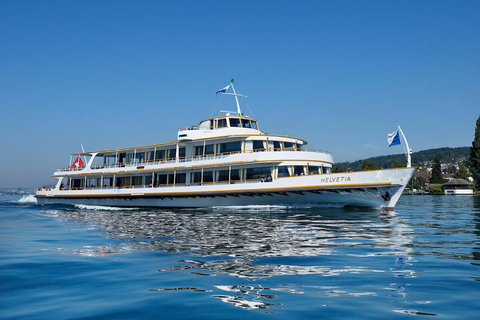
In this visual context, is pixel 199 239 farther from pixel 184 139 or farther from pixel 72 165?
pixel 72 165

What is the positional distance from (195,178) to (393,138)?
49.7 ft

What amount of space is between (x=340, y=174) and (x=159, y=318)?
2019 centimetres

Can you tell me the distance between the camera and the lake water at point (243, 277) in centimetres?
520

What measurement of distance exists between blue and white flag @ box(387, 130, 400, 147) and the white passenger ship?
6.11 feet

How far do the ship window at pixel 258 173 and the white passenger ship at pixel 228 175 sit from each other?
7 cm

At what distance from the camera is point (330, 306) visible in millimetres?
5250

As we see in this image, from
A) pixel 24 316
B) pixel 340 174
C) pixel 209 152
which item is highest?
pixel 209 152

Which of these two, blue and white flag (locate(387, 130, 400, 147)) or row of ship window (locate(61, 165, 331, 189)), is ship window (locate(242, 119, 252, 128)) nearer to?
row of ship window (locate(61, 165, 331, 189))

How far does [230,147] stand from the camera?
29672mm

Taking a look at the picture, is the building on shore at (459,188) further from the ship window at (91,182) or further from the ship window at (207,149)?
the ship window at (91,182)

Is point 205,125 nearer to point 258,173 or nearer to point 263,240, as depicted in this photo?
point 258,173

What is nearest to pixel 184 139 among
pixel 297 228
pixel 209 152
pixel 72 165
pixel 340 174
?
pixel 209 152

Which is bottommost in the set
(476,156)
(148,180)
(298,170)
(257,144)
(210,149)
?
(148,180)

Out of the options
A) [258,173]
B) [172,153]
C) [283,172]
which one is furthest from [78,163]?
[283,172]
